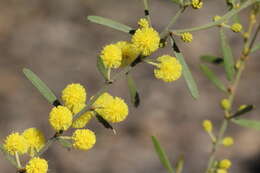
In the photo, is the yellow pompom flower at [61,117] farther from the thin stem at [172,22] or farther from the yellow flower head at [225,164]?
the yellow flower head at [225,164]

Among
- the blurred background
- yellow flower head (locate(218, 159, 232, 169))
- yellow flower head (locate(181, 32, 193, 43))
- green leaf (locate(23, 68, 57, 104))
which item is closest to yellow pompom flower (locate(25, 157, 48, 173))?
green leaf (locate(23, 68, 57, 104))

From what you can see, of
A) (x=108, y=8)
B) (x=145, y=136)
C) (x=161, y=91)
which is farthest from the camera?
(x=108, y=8)

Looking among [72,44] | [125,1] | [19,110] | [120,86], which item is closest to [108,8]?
[125,1]

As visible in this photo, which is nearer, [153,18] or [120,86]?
[120,86]

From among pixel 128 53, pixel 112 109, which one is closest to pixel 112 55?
pixel 128 53

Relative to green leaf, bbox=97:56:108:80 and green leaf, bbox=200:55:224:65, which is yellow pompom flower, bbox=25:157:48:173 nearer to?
green leaf, bbox=97:56:108:80

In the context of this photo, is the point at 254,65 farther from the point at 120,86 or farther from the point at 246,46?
the point at 246,46
